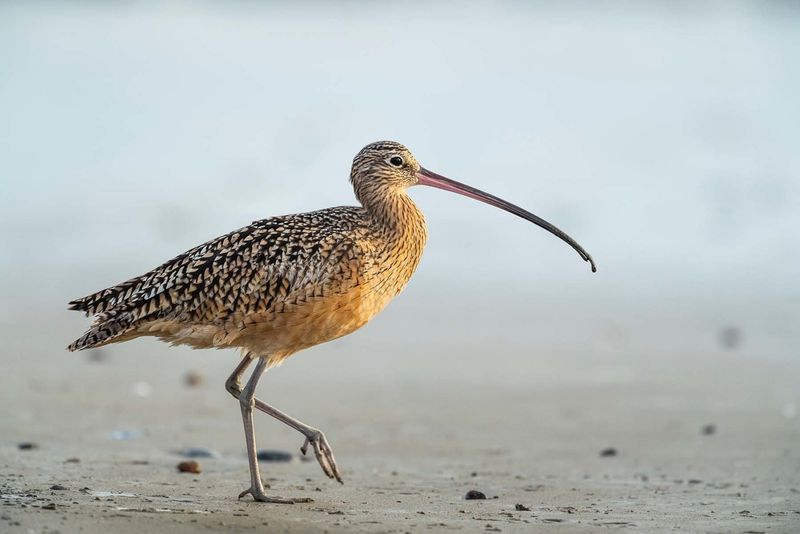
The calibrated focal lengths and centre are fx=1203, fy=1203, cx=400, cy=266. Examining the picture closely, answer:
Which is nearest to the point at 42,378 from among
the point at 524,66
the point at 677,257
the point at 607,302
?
the point at 607,302

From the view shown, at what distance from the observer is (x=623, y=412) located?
32.3 feet

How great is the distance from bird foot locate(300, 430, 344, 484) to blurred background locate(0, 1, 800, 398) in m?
4.10

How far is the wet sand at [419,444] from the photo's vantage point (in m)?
6.00

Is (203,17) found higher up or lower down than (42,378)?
higher up

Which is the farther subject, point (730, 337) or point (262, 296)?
point (730, 337)

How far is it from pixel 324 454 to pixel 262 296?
0.97m

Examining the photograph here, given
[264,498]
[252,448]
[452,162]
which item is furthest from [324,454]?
[452,162]

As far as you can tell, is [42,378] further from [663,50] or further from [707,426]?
[663,50]

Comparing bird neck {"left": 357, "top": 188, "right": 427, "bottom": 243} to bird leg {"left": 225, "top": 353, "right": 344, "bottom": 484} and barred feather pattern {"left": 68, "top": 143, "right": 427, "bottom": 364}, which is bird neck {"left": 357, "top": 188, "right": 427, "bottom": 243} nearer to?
barred feather pattern {"left": 68, "top": 143, "right": 427, "bottom": 364}

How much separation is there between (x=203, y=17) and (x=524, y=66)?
25.3 feet

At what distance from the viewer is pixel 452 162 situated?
21.1 meters

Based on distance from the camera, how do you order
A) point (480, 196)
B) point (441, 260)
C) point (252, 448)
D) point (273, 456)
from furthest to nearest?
point (441, 260) → point (273, 456) → point (480, 196) → point (252, 448)

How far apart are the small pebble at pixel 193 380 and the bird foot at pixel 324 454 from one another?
377 cm

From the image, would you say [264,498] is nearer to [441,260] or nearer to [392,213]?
[392,213]
